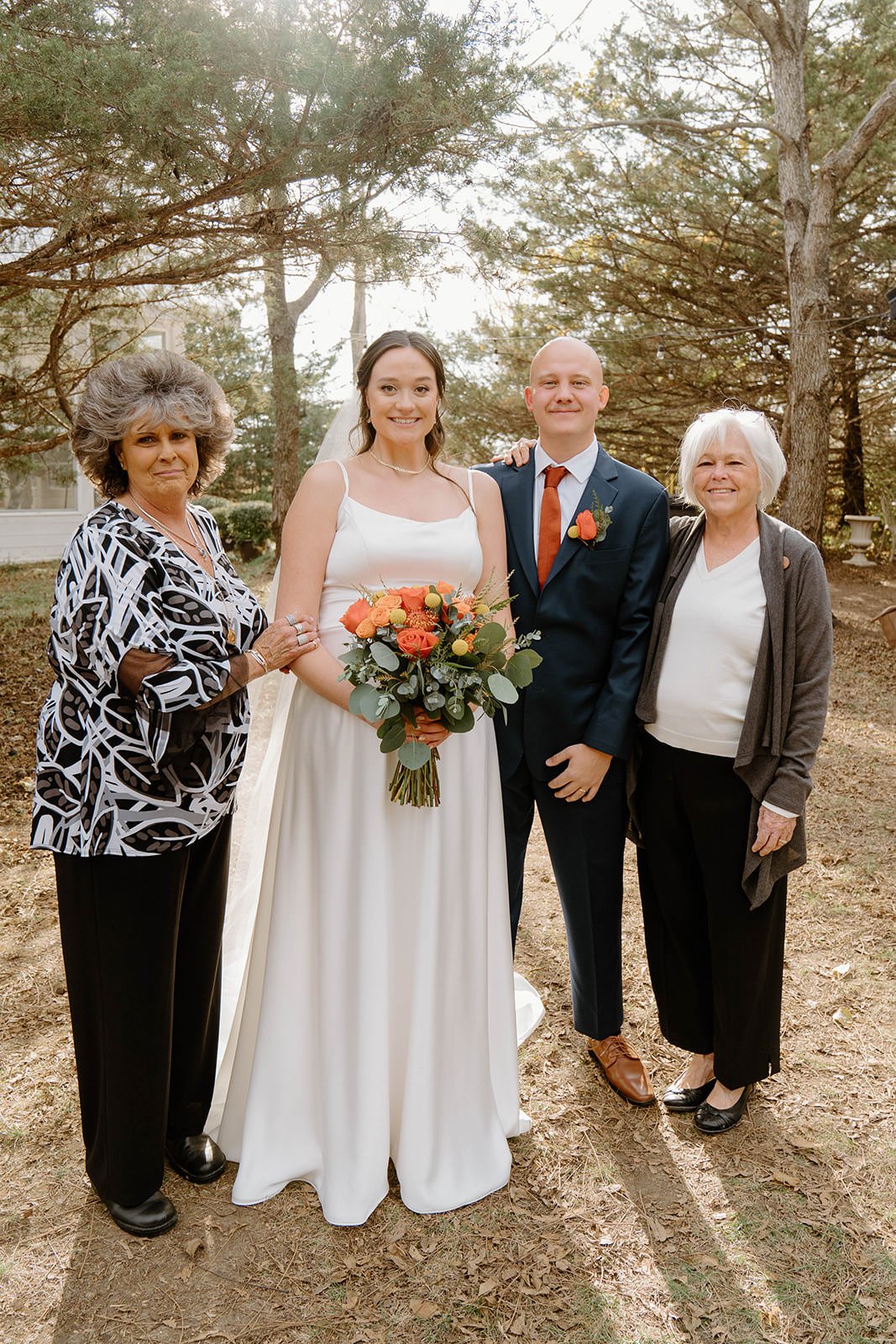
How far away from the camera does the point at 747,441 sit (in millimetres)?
2998

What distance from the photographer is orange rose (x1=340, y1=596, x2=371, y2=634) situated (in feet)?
8.42

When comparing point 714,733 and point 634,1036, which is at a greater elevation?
point 714,733

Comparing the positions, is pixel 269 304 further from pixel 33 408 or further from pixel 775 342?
pixel 775 342

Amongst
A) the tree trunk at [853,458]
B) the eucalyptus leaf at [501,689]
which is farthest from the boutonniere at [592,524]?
the tree trunk at [853,458]

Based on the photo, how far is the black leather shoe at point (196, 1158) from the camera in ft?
10.0

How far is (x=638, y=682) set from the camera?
3215 mm

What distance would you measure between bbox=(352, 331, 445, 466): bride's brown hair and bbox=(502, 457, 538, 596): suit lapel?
1.04 feet

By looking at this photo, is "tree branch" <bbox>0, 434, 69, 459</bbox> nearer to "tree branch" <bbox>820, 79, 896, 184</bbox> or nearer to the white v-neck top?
the white v-neck top

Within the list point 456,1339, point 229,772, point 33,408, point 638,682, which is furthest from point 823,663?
point 33,408

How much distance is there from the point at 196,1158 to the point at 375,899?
3.57ft

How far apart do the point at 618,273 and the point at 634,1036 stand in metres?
13.1

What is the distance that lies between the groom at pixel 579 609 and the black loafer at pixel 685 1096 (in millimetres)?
730

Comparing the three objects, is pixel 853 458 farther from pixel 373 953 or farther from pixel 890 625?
pixel 373 953

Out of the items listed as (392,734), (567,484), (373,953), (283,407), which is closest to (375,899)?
(373,953)
